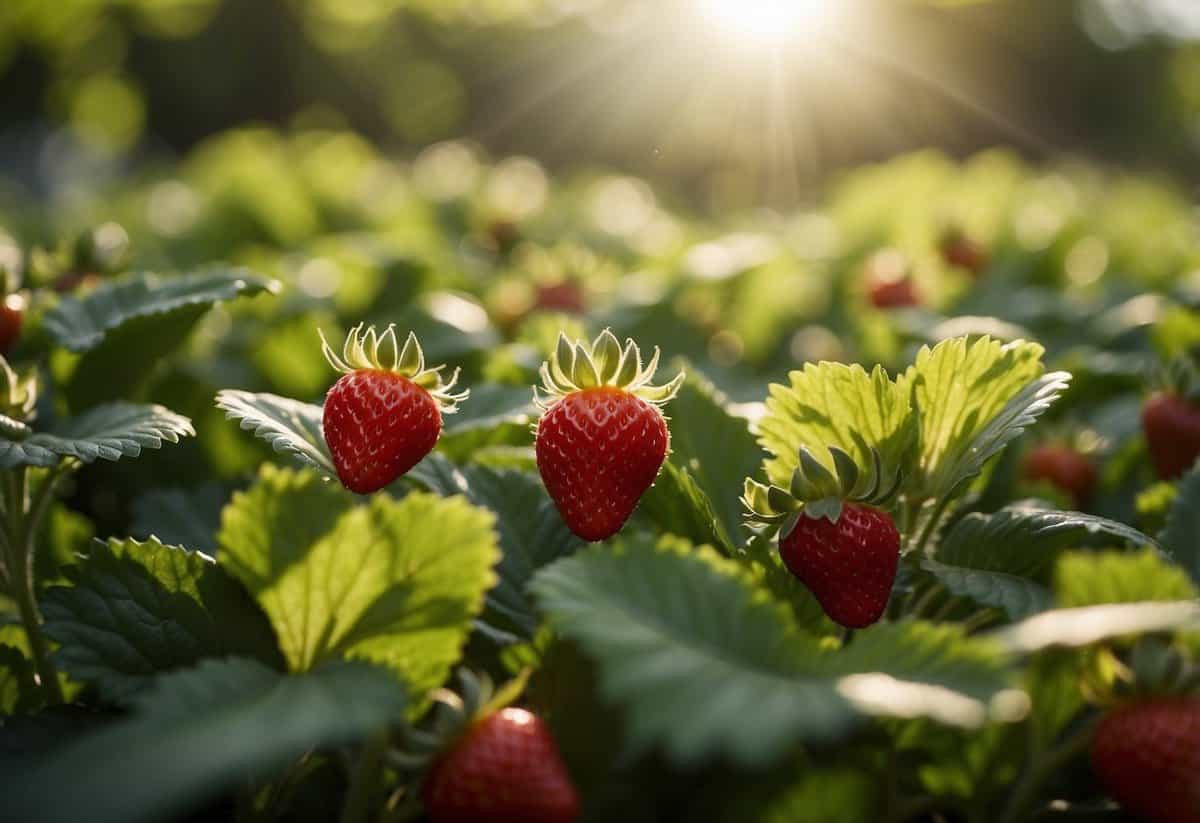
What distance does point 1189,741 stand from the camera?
0.91 m

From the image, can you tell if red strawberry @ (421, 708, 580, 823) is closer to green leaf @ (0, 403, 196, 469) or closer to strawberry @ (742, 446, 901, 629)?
strawberry @ (742, 446, 901, 629)

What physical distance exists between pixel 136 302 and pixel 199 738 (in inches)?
35.2

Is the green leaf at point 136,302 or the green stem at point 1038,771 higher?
the green leaf at point 136,302

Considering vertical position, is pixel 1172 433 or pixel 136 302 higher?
pixel 136 302

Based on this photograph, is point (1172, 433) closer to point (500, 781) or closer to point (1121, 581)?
point (1121, 581)

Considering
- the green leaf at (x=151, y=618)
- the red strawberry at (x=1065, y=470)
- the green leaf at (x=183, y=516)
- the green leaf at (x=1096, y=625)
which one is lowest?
the red strawberry at (x=1065, y=470)

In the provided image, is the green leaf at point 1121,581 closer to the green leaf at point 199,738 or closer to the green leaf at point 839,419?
the green leaf at point 839,419

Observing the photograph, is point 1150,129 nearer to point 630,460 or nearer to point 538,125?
point 538,125

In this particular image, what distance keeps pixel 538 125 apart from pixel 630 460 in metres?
25.6

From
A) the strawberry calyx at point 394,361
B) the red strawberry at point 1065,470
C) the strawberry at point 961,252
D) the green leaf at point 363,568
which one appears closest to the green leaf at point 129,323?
the strawberry calyx at point 394,361

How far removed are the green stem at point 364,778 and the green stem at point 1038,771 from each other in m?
0.56

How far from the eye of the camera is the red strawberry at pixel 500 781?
93cm

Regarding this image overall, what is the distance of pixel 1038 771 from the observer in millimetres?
1015

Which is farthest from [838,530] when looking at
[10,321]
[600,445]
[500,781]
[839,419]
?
[10,321]
